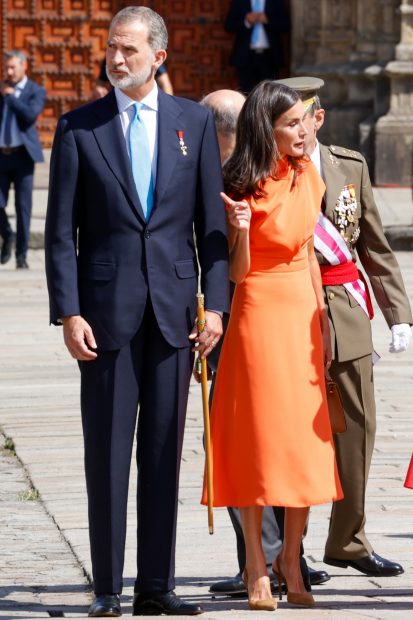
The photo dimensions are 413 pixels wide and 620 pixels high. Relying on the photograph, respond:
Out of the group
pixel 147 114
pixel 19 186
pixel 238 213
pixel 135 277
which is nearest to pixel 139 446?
pixel 135 277

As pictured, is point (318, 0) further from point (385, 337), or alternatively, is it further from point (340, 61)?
point (385, 337)

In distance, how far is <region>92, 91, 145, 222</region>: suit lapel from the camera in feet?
19.0

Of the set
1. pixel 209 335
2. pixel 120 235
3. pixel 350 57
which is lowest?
pixel 350 57

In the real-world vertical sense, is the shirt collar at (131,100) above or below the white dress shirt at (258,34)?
above

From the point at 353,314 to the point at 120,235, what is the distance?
109 centimetres

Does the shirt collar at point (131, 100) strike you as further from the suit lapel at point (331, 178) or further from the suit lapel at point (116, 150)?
the suit lapel at point (331, 178)

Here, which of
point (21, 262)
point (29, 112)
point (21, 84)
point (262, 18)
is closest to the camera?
point (21, 262)

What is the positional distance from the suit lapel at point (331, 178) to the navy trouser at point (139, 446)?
2.91 ft

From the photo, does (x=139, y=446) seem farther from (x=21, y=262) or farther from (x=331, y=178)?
(x=21, y=262)

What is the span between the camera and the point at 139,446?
5926 millimetres

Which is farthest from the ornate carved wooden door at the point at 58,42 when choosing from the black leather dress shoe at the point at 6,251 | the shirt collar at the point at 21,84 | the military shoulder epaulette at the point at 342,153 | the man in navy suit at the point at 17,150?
the military shoulder epaulette at the point at 342,153

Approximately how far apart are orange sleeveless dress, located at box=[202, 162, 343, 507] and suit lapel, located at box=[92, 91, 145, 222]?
42cm

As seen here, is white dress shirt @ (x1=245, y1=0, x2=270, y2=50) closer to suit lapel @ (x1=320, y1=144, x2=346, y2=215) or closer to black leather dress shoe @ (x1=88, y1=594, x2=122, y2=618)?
suit lapel @ (x1=320, y1=144, x2=346, y2=215)

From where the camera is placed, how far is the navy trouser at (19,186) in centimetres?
1545
